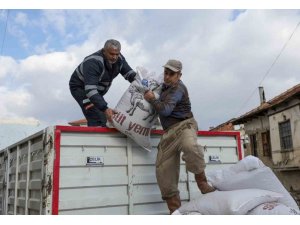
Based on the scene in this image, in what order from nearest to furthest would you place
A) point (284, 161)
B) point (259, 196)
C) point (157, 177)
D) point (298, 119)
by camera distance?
point (259, 196), point (157, 177), point (298, 119), point (284, 161)

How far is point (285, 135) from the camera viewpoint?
738 inches

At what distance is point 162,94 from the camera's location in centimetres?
363

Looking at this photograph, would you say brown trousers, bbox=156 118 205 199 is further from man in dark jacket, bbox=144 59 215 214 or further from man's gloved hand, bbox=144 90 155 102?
man's gloved hand, bbox=144 90 155 102

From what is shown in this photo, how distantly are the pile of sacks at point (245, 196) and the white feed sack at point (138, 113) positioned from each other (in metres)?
0.76

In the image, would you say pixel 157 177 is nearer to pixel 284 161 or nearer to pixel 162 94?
pixel 162 94

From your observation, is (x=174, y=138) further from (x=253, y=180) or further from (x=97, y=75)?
(x=97, y=75)

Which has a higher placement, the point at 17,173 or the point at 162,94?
the point at 162,94

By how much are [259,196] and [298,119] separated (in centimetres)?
1556

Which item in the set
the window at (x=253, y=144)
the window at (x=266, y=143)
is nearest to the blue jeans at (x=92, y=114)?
the window at (x=266, y=143)

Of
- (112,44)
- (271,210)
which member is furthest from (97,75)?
(271,210)

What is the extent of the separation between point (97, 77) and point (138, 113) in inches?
30.7

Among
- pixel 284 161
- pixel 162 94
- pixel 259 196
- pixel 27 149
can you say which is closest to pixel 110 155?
pixel 162 94

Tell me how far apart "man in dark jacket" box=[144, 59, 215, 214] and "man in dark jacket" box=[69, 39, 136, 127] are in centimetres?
61

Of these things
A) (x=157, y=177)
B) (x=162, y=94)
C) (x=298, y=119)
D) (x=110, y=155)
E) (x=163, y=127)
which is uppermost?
(x=298, y=119)
